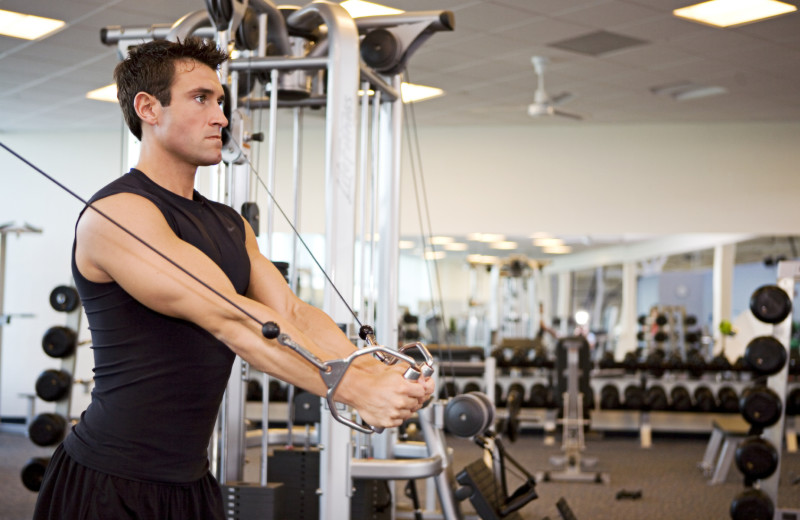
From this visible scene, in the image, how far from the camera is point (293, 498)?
9.95ft

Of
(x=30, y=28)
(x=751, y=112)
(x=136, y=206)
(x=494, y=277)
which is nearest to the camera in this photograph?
(x=136, y=206)

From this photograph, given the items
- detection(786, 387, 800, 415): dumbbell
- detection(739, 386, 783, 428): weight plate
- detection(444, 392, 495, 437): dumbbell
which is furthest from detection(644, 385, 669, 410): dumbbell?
detection(444, 392, 495, 437): dumbbell

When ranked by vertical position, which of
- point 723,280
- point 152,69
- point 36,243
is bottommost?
point 723,280

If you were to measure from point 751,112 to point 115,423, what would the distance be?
738 centimetres

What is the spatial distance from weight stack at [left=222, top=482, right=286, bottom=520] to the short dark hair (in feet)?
5.40

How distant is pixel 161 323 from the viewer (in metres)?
1.26

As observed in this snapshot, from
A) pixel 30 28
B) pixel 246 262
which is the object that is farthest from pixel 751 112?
pixel 246 262

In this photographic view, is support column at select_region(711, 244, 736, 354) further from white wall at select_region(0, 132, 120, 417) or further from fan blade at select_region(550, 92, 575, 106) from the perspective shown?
white wall at select_region(0, 132, 120, 417)

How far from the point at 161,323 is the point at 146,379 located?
83 millimetres

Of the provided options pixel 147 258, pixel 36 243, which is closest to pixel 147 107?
pixel 147 258

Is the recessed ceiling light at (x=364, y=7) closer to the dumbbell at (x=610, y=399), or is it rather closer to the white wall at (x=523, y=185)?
the white wall at (x=523, y=185)

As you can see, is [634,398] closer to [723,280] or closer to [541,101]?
[723,280]

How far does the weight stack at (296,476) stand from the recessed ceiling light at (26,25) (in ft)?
11.7

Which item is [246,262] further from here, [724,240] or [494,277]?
[494,277]
